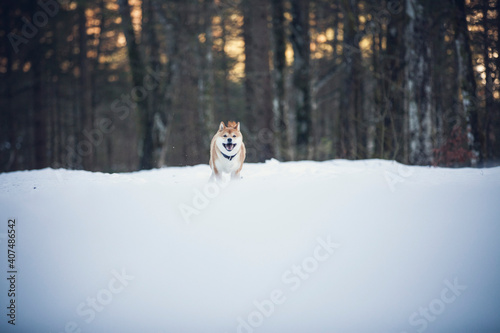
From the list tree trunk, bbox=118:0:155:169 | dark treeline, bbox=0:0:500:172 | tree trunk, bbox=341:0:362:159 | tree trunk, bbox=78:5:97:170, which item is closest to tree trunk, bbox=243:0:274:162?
dark treeline, bbox=0:0:500:172

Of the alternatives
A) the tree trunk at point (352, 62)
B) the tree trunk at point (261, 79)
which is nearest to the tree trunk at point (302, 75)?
the tree trunk at point (261, 79)

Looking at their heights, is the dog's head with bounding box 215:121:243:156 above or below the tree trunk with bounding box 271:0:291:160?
below

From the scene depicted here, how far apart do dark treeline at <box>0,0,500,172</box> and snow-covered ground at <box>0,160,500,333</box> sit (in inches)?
96.3

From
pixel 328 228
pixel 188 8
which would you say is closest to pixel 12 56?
pixel 188 8

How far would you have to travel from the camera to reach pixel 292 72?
11.4 meters

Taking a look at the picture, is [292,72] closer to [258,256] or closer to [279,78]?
[279,78]

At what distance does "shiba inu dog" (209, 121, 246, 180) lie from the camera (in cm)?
498

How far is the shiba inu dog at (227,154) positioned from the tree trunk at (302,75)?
544 centimetres

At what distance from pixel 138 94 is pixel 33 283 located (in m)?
8.18

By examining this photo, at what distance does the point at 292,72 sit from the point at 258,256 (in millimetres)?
Answer: 8760

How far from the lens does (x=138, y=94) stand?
10883 mm

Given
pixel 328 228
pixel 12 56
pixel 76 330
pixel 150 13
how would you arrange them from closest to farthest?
pixel 76 330 < pixel 328 228 < pixel 150 13 < pixel 12 56

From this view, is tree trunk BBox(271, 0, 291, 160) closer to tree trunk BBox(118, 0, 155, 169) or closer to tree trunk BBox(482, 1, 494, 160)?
tree trunk BBox(118, 0, 155, 169)

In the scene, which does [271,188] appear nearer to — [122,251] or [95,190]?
[122,251]
